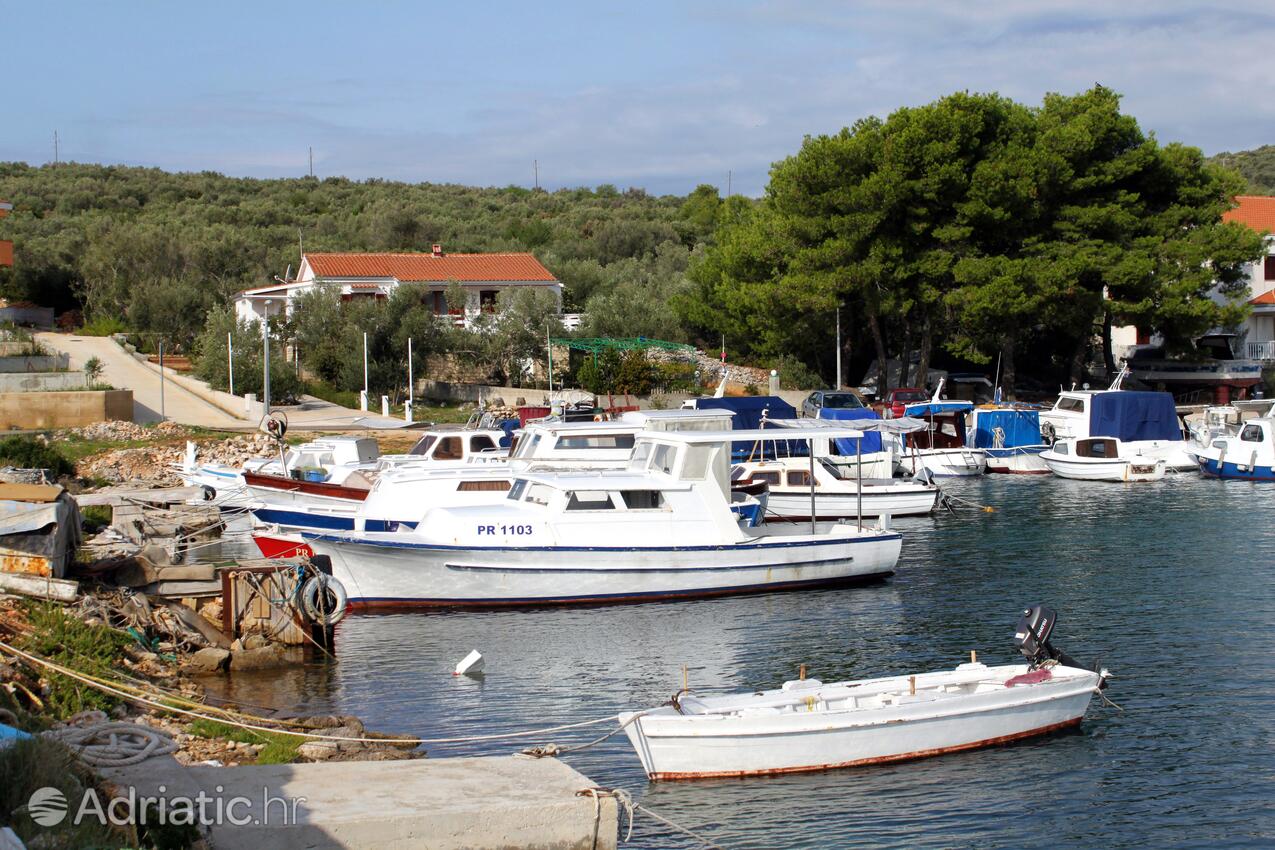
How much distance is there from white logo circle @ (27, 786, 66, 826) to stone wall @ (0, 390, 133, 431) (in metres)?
38.6

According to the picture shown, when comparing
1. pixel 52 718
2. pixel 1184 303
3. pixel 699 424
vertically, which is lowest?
pixel 52 718

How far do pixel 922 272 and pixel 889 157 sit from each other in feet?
16.5

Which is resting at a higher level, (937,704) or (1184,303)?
(1184,303)

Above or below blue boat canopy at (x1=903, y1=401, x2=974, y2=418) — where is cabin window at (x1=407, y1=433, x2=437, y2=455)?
below

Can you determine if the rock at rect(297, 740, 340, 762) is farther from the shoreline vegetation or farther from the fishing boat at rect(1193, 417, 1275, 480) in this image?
the shoreline vegetation

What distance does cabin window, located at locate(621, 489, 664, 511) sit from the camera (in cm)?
2314

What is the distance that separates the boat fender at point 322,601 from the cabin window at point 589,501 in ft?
15.9

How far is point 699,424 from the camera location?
3197cm

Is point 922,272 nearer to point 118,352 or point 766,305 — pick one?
point 766,305

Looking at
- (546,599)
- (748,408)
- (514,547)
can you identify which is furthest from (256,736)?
(748,408)

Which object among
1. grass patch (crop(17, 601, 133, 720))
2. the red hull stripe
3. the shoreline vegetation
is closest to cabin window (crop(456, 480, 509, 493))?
grass patch (crop(17, 601, 133, 720))

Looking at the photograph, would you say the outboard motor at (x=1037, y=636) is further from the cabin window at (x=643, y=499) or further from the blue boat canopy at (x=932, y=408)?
the blue boat canopy at (x=932, y=408)

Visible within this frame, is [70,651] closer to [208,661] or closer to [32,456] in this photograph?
[208,661]

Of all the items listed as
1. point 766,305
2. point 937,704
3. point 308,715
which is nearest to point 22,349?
point 766,305
